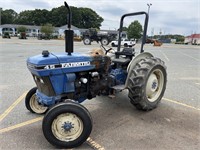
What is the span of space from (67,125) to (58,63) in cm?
92

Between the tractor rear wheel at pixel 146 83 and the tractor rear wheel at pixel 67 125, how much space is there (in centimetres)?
126

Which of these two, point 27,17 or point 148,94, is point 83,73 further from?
point 27,17

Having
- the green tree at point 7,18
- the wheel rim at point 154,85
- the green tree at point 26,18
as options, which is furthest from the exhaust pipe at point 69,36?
the green tree at point 7,18

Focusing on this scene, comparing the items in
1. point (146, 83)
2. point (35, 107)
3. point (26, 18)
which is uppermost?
point (26, 18)

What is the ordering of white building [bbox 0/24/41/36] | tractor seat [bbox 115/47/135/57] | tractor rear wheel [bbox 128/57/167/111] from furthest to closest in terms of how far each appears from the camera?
white building [bbox 0/24/41/36] < tractor seat [bbox 115/47/135/57] < tractor rear wheel [bbox 128/57/167/111]

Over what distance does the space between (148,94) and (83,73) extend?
5.18 feet

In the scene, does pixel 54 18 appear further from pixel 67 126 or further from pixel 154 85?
pixel 67 126

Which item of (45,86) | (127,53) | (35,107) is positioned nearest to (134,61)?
(127,53)

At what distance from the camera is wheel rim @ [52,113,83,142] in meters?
2.97

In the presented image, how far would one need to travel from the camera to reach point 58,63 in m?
3.17

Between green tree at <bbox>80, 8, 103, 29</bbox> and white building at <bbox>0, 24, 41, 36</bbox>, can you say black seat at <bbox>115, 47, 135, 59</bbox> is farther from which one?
green tree at <bbox>80, 8, 103, 29</bbox>

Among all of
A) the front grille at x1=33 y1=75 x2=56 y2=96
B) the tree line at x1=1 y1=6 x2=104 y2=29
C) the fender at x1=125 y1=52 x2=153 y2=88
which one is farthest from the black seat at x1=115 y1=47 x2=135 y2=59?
the tree line at x1=1 y1=6 x2=104 y2=29

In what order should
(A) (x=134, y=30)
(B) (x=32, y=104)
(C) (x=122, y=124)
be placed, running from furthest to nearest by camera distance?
(A) (x=134, y=30)
(B) (x=32, y=104)
(C) (x=122, y=124)

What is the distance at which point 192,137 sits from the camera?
3334 millimetres
